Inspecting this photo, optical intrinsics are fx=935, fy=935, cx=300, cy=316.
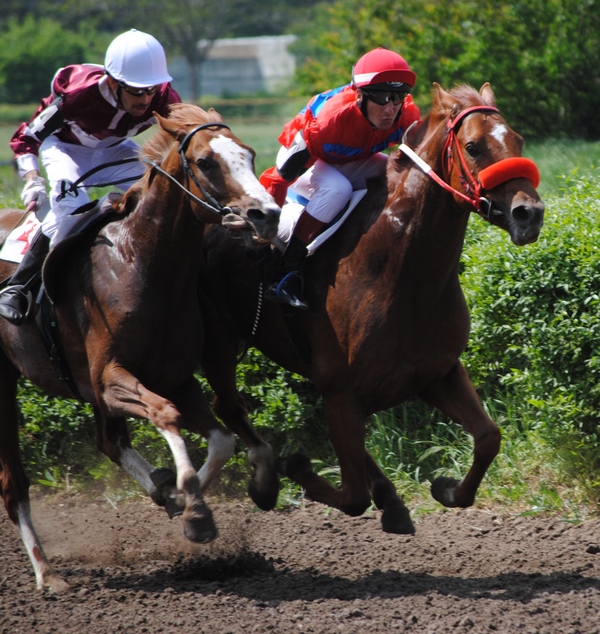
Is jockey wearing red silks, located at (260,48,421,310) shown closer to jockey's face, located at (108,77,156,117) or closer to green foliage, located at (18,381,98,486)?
jockey's face, located at (108,77,156,117)

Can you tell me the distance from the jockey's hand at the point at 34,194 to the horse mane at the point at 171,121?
0.68 metres

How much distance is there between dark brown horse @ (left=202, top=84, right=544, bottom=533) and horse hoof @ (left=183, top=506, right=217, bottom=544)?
0.81 meters

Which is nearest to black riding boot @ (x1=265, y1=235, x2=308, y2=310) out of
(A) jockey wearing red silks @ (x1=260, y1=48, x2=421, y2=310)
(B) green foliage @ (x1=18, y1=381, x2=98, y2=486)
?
(A) jockey wearing red silks @ (x1=260, y1=48, x2=421, y2=310)

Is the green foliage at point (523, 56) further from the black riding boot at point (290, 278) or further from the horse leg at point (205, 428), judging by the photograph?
the horse leg at point (205, 428)

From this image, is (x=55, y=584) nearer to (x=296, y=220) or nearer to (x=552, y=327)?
(x=296, y=220)

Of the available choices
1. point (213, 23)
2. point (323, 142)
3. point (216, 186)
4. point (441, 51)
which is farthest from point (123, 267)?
point (213, 23)

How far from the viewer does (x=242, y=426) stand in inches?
219

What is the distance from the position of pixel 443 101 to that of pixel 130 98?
164 cm

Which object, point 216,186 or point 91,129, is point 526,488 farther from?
point 91,129

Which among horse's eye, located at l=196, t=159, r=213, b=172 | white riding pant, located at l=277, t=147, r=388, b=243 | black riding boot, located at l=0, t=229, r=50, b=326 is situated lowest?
black riding boot, located at l=0, t=229, r=50, b=326

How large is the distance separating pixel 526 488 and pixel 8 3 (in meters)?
55.3

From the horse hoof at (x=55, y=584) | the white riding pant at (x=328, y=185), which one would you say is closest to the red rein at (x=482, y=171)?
the white riding pant at (x=328, y=185)

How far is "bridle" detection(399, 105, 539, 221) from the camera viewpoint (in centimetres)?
407

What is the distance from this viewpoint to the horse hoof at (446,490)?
15.9 ft
